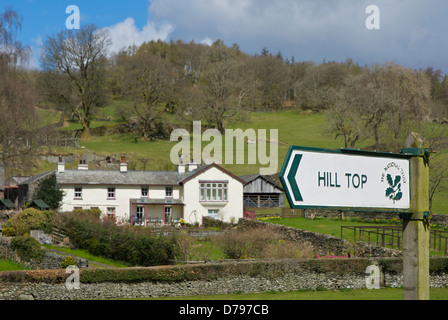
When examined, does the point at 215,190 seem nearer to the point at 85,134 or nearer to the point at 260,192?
the point at 260,192

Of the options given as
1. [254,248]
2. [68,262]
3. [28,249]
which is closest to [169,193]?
[28,249]

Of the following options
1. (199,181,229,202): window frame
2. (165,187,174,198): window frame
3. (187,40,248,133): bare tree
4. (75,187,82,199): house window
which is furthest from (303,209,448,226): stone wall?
(187,40,248,133): bare tree

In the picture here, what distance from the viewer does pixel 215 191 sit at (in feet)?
169

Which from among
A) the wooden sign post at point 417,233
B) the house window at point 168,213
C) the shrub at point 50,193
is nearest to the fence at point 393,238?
the house window at point 168,213

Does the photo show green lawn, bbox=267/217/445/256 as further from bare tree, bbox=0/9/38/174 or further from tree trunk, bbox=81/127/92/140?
tree trunk, bbox=81/127/92/140

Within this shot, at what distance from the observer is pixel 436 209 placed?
157ft

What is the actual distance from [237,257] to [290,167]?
2591 cm

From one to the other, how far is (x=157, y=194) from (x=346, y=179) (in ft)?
158

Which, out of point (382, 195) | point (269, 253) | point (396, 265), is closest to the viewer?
point (382, 195)

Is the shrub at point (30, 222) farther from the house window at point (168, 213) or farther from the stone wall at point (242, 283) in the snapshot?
the stone wall at point (242, 283)

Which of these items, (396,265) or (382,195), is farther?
(396,265)

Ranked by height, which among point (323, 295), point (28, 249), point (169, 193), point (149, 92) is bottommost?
point (323, 295)

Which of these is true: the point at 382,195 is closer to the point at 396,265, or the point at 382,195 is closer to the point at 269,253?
the point at 396,265
